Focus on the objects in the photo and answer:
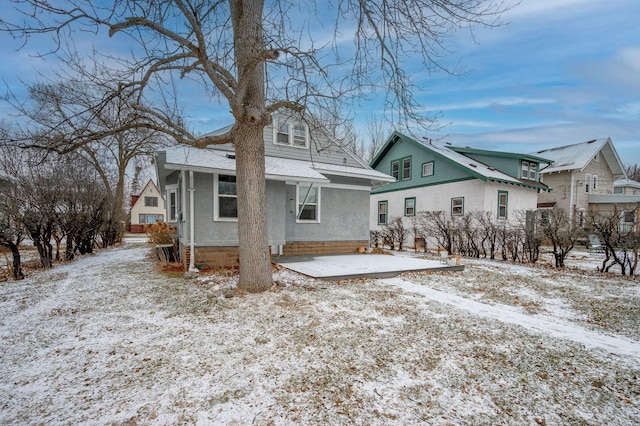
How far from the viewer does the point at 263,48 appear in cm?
511

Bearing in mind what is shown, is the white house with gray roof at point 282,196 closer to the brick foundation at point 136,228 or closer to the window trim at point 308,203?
the window trim at point 308,203

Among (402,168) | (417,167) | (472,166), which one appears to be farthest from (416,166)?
(472,166)

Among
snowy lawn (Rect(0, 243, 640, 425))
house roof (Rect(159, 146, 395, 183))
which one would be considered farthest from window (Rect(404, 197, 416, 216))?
snowy lawn (Rect(0, 243, 640, 425))

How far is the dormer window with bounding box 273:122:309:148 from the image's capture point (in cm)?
1115

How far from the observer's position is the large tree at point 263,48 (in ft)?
17.2

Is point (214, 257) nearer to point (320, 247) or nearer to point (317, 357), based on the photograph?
point (320, 247)

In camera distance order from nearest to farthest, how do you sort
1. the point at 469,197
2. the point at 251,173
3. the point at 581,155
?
the point at 251,173 < the point at 469,197 < the point at 581,155

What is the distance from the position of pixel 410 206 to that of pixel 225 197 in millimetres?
12505

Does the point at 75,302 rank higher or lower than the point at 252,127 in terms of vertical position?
lower

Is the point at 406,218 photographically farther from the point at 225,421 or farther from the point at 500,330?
the point at 225,421

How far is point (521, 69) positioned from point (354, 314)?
349 inches

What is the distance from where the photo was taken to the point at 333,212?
11211mm

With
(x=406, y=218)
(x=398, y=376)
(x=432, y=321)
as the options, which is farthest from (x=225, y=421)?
(x=406, y=218)

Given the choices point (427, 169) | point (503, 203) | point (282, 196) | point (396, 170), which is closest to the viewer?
point (282, 196)
